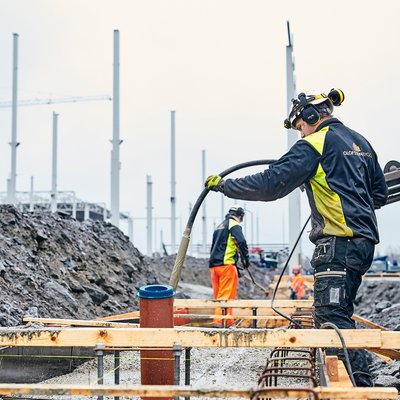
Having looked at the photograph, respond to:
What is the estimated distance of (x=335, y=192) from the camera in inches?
175

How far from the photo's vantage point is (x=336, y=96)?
4938 millimetres

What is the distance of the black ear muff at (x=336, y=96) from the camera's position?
16.1ft

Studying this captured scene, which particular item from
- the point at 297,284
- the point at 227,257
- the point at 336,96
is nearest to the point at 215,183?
the point at 336,96

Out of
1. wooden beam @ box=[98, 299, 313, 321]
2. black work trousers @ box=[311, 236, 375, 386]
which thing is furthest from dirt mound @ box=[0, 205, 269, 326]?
black work trousers @ box=[311, 236, 375, 386]

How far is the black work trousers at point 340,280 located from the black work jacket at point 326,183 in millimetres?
84

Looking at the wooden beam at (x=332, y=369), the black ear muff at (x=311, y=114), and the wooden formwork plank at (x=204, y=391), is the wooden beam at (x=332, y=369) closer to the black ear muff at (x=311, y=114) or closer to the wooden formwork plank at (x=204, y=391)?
the wooden formwork plank at (x=204, y=391)

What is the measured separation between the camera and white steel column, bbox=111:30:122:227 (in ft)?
62.5

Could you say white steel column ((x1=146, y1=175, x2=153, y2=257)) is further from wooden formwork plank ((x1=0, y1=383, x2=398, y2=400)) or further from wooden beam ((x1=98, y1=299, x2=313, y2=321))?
wooden formwork plank ((x1=0, y1=383, x2=398, y2=400))

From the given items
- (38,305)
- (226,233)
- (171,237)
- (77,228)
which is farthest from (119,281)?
(171,237)

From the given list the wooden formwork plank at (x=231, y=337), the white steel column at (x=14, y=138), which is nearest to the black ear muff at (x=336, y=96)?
the wooden formwork plank at (x=231, y=337)

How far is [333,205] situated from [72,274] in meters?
8.10

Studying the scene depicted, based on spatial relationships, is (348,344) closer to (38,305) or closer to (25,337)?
(25,337)

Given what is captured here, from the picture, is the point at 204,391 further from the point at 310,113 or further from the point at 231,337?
the point at 310,113

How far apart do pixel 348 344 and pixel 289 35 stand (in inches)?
566
